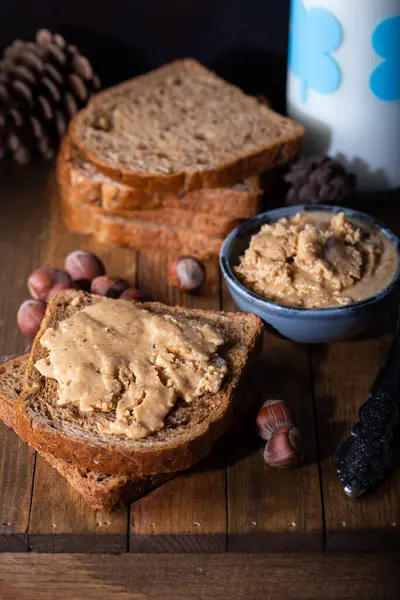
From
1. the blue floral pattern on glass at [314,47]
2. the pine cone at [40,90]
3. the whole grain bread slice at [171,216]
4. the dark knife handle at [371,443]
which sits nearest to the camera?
the dark knife handle at [371,443]

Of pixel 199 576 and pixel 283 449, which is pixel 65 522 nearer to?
pixel 199 576

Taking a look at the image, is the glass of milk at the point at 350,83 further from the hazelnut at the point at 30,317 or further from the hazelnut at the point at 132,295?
the hazelnut at the point at 30,317

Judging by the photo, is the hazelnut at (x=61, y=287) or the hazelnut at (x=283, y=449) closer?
the hazelnut at (x=283, y=449)

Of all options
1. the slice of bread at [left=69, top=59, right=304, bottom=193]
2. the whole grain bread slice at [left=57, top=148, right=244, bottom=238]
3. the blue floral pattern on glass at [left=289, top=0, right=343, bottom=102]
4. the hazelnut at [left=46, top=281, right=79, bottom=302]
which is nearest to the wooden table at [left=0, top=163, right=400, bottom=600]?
the hazelnut at [left=46, top=281, right=79, bottom=302]

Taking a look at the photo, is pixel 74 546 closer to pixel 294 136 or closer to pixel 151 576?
pixel 151 576

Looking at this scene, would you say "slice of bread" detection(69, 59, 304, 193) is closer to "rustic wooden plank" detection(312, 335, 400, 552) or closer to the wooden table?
"rustic wooden plank" detection(312, 335, 400, 552)

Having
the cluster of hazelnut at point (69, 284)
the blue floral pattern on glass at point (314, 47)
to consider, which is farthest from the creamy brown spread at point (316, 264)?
the blue floral pattern on glass at point (314, 47)
